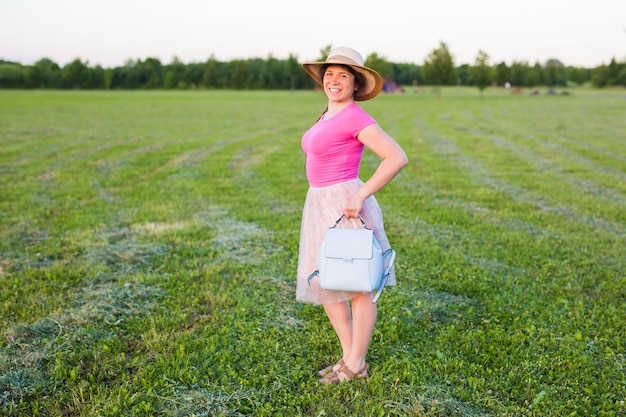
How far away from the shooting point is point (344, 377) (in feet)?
11.3

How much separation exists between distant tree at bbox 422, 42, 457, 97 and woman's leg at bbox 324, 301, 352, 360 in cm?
5733

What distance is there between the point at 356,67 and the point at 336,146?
1.52ft

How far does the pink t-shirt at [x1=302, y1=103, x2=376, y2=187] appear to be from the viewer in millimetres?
2990

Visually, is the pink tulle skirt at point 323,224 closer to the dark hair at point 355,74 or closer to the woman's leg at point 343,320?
the woman's leg at point 343,320

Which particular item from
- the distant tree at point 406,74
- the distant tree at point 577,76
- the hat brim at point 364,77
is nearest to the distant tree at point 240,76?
the distant tree at point 406,74

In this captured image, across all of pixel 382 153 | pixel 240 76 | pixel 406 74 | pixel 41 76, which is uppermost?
pixel 406 74

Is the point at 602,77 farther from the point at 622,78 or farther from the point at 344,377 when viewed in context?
the point at 344,377

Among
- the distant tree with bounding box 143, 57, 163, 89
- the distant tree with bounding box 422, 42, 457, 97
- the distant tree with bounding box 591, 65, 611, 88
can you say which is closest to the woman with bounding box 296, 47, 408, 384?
the distant tree with bounding box 422, 42, 457, 97

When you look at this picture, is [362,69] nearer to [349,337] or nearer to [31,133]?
[349,337]

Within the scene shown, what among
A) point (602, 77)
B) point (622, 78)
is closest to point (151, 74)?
point (602, 77)

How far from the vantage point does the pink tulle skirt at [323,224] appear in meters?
3.19

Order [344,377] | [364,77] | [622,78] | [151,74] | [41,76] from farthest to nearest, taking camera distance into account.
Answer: [151,74], [41,76], [622,78], [344,377], [364,77]

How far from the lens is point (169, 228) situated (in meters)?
7.13

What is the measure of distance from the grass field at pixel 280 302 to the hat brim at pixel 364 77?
6.13 feet
